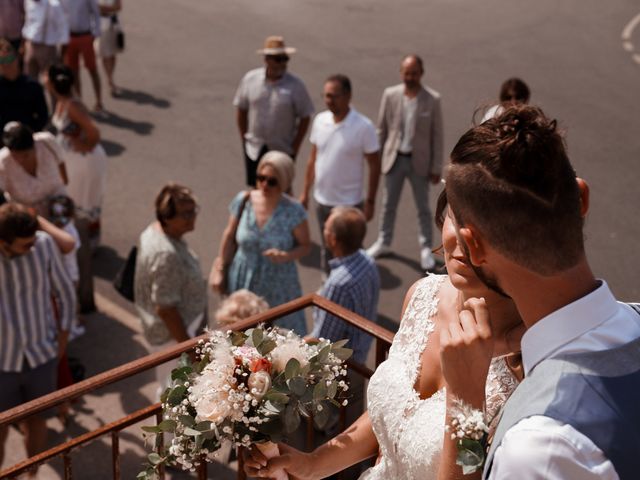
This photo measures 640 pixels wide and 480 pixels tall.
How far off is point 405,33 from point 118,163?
7645 millimetres

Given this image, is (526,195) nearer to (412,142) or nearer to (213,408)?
(213,408)

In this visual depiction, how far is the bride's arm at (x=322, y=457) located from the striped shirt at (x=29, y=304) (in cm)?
311

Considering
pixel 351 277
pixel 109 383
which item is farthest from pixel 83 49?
pixel 109 383

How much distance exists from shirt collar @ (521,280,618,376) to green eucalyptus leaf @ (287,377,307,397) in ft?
3.50

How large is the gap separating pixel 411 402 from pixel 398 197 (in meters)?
6.10

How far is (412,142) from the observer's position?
890cm

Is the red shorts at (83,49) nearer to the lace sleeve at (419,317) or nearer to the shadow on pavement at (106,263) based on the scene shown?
the shadow on pavement at (106,263)

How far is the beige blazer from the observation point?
8.70m

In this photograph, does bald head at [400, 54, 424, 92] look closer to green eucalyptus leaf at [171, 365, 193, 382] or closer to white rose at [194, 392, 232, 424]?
green eucalyptus leaf at [171, 365, 193, 382]

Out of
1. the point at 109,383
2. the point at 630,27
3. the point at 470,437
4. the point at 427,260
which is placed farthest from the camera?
the point at 630,27

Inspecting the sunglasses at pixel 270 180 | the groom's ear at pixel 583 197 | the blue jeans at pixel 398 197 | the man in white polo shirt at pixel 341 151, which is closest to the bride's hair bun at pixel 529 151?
the groom's ear at pixel 583 197

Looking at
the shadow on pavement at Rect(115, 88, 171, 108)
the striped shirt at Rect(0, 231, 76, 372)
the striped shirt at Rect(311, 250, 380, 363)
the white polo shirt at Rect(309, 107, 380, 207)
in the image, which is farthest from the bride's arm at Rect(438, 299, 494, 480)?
the shadow on pavement at Rect(115, 88, 171, 108)

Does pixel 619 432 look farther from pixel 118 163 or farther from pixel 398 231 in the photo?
pixel 118 163

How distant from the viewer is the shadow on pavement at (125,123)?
12391mm
